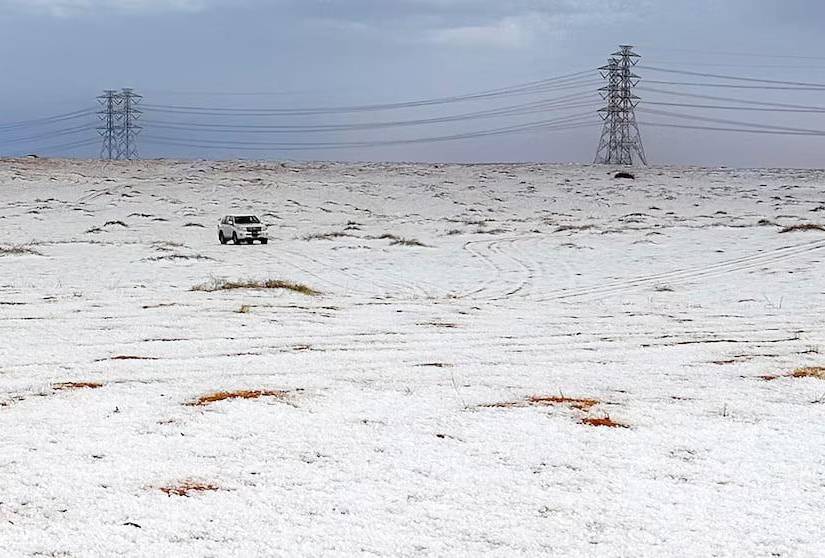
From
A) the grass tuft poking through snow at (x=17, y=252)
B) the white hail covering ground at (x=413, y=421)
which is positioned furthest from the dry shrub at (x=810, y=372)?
the grass tuft poking through snow at (x=17, y=252)

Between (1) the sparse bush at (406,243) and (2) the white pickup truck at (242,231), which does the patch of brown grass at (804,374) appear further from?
(2) the white pickup truck at (242,231)

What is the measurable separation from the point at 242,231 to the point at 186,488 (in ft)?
90.3

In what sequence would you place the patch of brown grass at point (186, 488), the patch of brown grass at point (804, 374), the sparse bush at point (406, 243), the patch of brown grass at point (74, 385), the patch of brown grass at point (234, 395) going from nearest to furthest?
the patch of brown grass at point (186, 488), the patch of brown grass at point (234, 395), the patch of brown grass at point (74, 385), the patch of brown grass at point (804, 374), the sparse bush at point (406, 243)

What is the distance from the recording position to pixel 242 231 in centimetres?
3228

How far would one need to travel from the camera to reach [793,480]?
221 inches

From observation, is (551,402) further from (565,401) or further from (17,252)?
(17,252)

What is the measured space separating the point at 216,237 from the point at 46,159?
130ft

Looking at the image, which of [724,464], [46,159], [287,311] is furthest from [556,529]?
[46,159]

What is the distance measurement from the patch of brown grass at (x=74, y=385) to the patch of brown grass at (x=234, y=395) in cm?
101

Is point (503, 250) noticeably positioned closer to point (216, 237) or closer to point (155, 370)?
Result: point (216, 237)

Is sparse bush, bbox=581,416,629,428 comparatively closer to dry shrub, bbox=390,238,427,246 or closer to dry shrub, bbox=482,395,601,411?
dry shrub, bbox=482,395,601,411

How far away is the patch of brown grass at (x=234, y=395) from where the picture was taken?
24.0 ft

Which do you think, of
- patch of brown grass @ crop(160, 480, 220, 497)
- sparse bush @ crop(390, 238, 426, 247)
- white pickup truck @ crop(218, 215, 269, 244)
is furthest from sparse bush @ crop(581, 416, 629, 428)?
white pickup truck @ crop(218, 215, 269, 244)

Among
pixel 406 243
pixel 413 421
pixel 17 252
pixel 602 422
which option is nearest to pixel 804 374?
pixel 602 422
